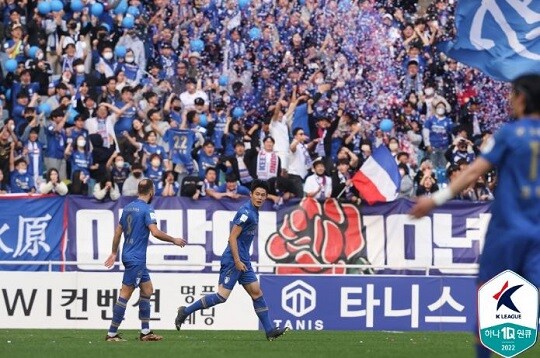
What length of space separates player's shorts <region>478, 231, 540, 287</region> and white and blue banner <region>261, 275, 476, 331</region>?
45.7 feet

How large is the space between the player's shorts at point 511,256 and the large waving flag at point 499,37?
529 inches

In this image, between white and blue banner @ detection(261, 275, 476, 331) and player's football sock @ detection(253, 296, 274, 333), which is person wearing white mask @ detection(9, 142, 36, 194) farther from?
player's football sock @ detection(253, 296, 274, 333)

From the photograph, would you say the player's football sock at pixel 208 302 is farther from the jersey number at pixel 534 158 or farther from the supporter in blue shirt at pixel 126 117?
the jersey number at pixel 534 158

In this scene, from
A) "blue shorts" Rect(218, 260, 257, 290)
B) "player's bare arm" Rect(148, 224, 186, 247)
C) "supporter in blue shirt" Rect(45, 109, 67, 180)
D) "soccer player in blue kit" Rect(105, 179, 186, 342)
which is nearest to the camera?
"player's bare arm" Rect(148, 224, 186, 247)

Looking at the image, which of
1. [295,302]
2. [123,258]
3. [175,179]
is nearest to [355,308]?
[295,302]

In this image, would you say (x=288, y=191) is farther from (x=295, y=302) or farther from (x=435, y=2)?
(x=435, y=2)

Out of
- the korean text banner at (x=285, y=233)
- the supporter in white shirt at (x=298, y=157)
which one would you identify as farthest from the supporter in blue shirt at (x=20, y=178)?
the supporter in white shirt at (x=298, y=157)

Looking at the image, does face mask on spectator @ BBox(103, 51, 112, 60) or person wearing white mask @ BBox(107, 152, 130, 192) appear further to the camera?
face mask on spectator @ BBox(103, 51, 112, 60)

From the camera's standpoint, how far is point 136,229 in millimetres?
19750

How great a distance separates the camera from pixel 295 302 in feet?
83.2

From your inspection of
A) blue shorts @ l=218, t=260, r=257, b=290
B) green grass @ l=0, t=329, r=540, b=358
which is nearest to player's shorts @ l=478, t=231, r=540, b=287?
green grass @ l=0, t=329, r=540, b=358

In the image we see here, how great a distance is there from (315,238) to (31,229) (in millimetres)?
5237

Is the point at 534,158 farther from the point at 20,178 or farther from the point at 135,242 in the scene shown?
the point at 20,178

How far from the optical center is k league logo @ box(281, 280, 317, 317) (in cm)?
2531
